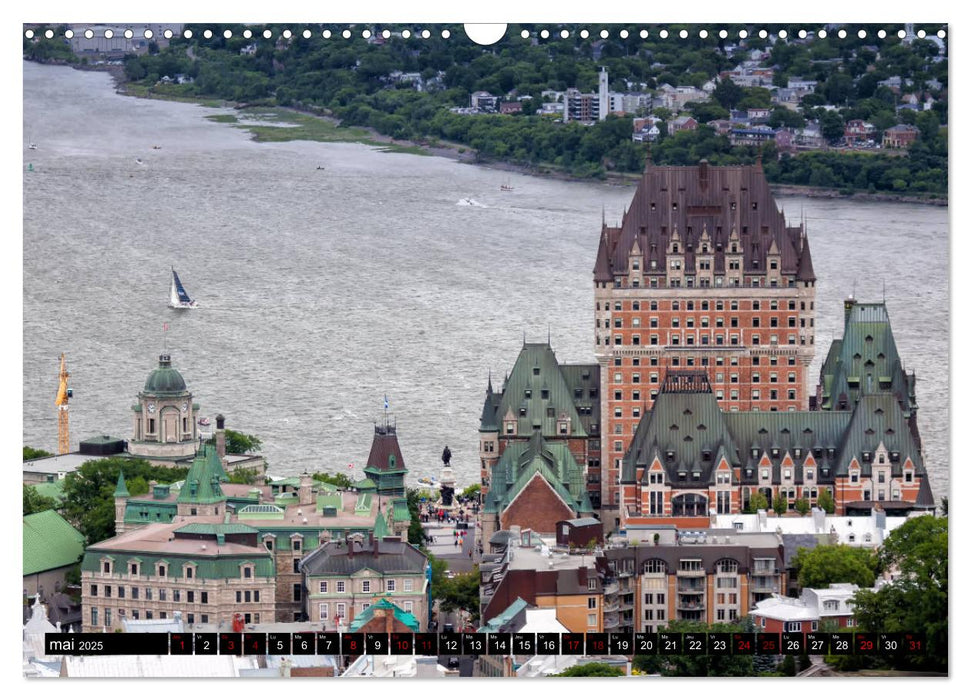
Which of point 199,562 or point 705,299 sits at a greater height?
point 705,299

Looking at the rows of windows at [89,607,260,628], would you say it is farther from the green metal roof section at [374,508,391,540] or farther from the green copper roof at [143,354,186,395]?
the green copper roof at [143,354,186,395]

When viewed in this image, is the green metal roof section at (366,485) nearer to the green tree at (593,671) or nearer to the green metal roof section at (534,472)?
the green metal roof section at (534,472)

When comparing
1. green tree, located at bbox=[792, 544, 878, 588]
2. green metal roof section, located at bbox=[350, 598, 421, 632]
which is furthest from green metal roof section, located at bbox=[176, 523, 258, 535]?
green tree, located at bbox=[792, 544, 878, 588]

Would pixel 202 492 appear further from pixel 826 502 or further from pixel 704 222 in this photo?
pixel 704 222

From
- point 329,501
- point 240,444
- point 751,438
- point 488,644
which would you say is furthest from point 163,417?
point 488,644

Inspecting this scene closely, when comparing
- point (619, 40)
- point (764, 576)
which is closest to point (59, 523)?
point (764, 576)

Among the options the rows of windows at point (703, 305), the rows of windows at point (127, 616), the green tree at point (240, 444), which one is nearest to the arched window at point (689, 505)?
the rows of windows at point (703, 305)
